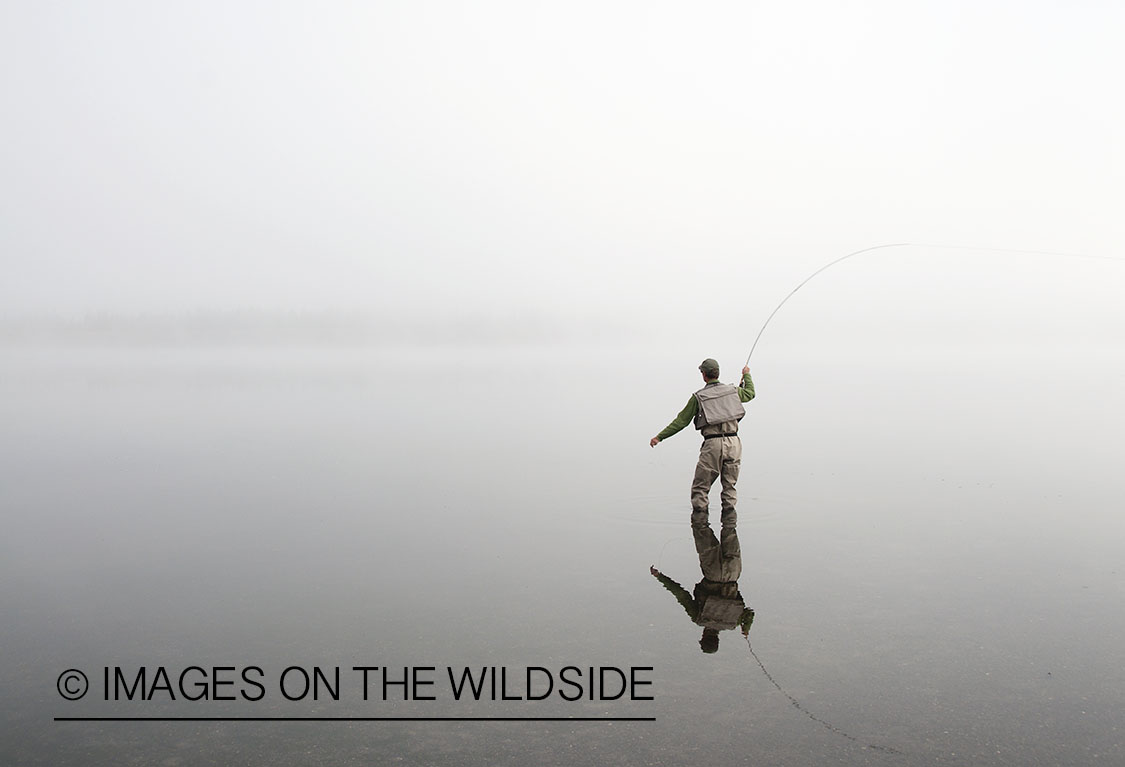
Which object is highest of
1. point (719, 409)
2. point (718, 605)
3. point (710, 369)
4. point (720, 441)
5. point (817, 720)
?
point (710, 369)

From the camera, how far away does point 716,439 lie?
37.6 ft

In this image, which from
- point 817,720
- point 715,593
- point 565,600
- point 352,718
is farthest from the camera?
point 715,593

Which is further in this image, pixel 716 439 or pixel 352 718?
pixel 716 439

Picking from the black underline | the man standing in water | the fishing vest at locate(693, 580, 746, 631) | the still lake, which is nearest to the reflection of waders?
the man standing in water

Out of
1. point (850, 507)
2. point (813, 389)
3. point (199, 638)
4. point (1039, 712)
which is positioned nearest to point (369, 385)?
point (813, 389)

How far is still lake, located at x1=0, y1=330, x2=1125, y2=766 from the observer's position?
5.57 m

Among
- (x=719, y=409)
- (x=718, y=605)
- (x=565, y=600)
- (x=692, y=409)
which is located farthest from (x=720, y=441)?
(x=565, y=600)

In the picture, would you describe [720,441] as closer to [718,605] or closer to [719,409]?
[719,409]

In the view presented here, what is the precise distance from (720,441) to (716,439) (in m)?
0.06

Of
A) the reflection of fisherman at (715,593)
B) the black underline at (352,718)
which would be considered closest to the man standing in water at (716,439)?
the reflection of fisherman at (715,593)

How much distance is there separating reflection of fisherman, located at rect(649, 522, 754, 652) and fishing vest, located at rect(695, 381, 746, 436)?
1362 millimetres

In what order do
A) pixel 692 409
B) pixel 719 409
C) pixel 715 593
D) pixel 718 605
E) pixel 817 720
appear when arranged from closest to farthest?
pixel 817 720
pixel 718 605
pixel 715 593
pixel 719 409
pixel 692 409

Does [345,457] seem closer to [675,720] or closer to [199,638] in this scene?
[199,638]

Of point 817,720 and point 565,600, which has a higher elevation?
point 565,600
